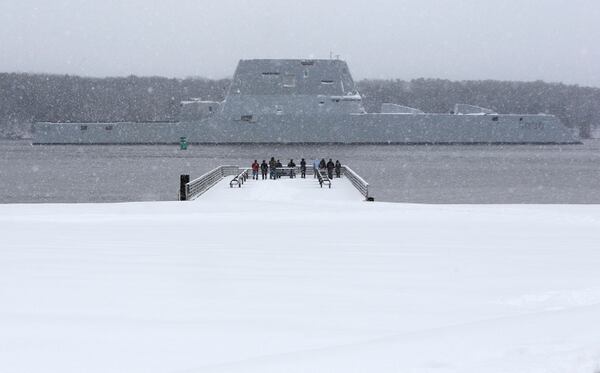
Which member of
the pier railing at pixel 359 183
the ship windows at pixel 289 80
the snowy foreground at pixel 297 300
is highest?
the ship windows at pixel 289 80

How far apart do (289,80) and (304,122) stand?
233 inches

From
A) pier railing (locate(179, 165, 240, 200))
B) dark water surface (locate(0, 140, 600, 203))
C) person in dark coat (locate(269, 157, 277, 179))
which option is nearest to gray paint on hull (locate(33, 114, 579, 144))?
dark water surface (locate(0, 140, 600, 203))

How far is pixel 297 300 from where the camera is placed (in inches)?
218

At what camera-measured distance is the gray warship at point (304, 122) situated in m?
88.2

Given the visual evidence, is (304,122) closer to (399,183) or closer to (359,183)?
(399,183)

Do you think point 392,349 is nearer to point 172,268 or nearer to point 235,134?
point 172,268

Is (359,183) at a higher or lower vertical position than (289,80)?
lower

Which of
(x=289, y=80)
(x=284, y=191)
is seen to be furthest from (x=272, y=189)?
(x=289, y=80)

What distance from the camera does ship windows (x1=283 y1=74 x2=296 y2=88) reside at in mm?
87519

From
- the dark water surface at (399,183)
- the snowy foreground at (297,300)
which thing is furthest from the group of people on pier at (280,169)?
the snowy foreground at (297,300)

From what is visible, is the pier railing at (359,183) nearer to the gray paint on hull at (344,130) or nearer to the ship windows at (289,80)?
the ship windows at (289,80)

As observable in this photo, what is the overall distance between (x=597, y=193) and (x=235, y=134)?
59569mm

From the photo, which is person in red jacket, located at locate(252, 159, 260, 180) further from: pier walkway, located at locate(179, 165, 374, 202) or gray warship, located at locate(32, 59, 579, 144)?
gray warship, located at locate(32, 59, 579, 144)

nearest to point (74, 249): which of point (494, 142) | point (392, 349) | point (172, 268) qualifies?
point (172, 268)
